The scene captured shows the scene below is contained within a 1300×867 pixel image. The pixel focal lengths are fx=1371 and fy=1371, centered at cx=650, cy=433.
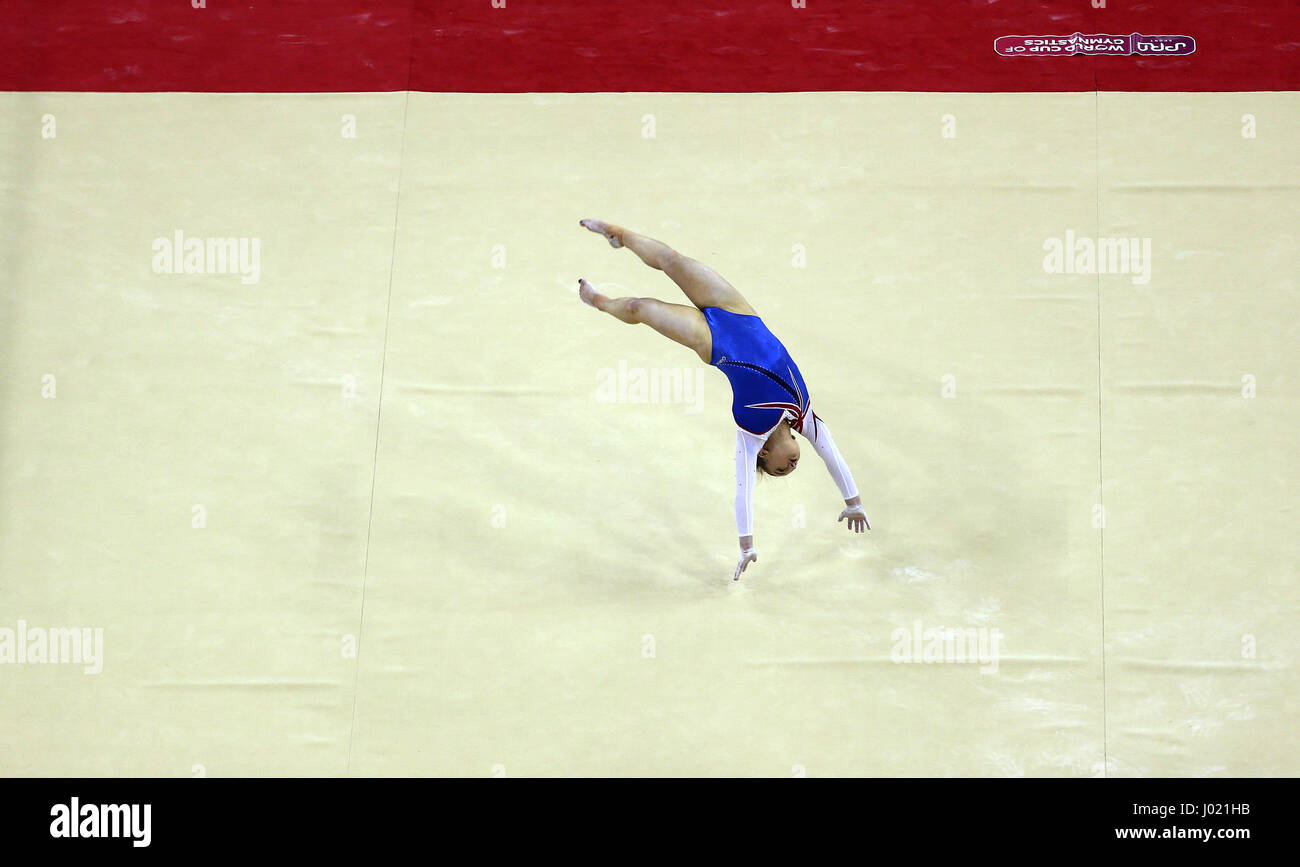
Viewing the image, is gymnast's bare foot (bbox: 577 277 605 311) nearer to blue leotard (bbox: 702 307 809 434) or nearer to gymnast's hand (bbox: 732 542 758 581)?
blue leotard (bbox: 702 307 809 434)

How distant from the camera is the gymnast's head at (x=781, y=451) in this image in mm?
6883

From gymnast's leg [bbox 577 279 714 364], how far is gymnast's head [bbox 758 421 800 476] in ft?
1.75

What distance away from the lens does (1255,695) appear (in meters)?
6.78

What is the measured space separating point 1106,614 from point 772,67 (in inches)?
155

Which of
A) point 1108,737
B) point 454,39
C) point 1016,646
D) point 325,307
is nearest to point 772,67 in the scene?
point 454,39

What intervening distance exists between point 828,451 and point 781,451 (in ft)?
0.82

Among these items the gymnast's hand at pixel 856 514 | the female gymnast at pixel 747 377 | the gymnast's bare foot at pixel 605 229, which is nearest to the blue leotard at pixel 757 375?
the female gymnast at pixel 747 377

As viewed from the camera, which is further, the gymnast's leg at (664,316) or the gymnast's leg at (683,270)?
the gymnast's leg at (683,270)

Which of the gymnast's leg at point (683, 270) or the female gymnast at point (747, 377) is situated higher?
the gymnast's leg at point (683, 270)

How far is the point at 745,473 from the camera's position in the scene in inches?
271

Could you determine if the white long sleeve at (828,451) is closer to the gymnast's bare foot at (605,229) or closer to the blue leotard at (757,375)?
the blue leotard at (757,375)

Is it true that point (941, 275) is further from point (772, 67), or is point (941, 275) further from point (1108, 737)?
point (1108, 737)

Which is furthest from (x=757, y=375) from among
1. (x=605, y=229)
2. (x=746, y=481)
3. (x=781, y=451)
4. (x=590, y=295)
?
(x=605, y=229)

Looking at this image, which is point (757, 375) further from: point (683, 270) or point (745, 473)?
point (683, 270)
